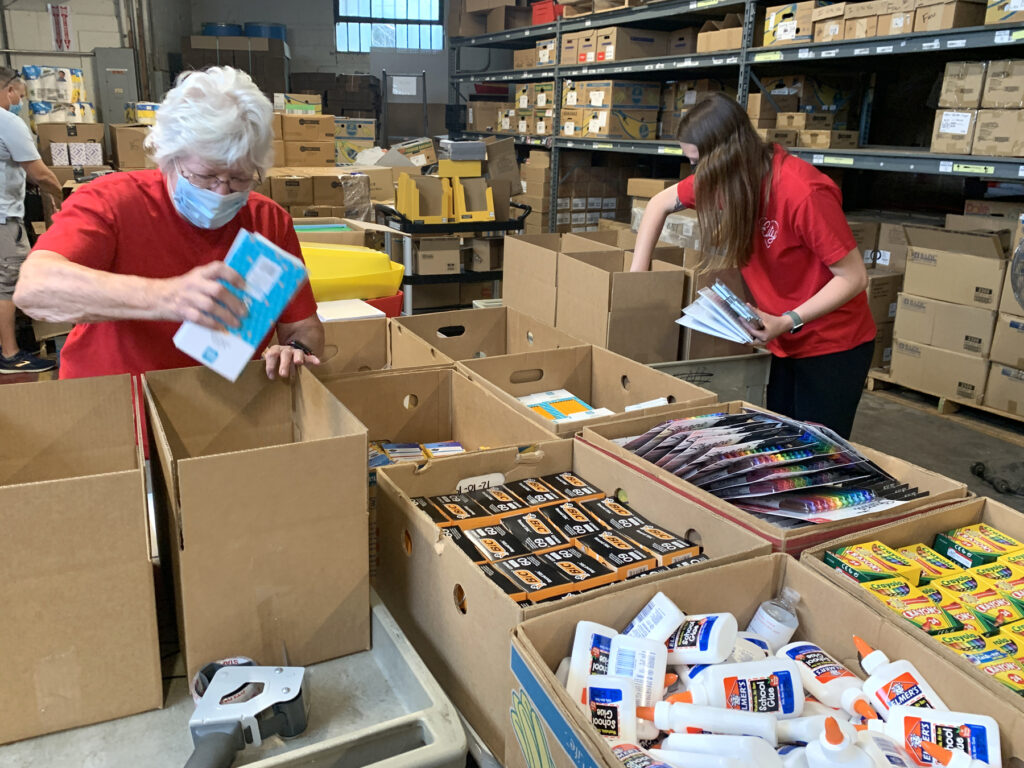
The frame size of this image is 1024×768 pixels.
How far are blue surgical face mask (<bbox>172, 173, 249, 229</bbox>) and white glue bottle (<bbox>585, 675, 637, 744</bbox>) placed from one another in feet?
3.39

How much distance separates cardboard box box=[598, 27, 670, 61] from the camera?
582 centimetres

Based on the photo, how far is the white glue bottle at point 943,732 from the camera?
2.71ft

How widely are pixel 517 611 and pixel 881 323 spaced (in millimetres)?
4165

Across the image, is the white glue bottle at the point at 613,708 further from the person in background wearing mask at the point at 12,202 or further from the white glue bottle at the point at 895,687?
the person in background wearing mask at the point at 12,202

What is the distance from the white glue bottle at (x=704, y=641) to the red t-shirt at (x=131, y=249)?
1028 mm

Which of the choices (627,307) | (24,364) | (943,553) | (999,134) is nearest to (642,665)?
(943,553)

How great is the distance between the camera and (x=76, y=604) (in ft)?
3.01

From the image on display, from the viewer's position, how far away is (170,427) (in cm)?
129

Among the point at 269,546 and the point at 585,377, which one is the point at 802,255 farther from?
the point at 269,546

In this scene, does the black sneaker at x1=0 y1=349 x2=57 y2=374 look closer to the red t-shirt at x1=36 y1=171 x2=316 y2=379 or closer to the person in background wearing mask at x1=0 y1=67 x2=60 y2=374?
the person in background wearing mask at x1=0 y1=67 x2=60 y2=374

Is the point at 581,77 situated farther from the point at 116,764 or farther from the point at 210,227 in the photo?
the point at 116,764

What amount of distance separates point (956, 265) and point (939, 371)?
566mm

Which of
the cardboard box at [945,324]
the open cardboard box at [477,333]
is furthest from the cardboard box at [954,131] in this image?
the open cardboard box at [477,333]

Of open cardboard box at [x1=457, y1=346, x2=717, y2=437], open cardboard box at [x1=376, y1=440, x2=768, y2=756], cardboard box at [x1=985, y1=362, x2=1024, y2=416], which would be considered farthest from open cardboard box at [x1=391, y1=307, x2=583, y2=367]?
cardboard box at [x1=985, y1=362, x2=1024, y2=416]
